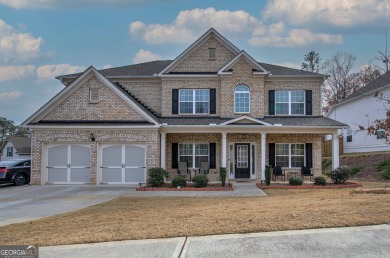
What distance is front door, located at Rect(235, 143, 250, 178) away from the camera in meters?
24.1

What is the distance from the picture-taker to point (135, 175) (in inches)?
854

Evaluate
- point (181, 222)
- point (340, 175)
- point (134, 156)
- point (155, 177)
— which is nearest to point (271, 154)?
point (340, 175)

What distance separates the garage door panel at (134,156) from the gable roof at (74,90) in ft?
5.74

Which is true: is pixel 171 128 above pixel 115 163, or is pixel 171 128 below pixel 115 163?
above

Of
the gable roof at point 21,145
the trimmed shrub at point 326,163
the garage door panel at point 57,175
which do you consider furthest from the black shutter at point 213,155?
the gable roof at point 21,145

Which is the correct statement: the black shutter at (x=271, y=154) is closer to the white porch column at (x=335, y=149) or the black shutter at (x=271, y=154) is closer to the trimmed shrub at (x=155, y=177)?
the white porch column at (x=335, y=149)

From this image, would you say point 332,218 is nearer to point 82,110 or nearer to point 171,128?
point 171,128

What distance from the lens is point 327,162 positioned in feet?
111

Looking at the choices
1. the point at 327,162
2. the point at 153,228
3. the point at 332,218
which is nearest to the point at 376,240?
the point at 332,218

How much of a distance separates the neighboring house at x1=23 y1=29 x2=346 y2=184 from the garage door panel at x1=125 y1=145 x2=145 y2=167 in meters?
0.05

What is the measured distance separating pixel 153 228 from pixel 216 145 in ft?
51.6

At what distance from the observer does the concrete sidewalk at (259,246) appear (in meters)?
6.55

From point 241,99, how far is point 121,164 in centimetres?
798

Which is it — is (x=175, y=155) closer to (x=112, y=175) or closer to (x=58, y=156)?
(x=112, y=175)
